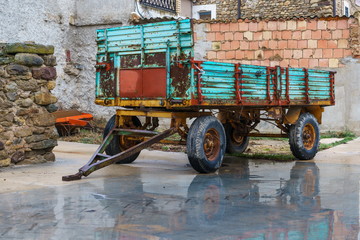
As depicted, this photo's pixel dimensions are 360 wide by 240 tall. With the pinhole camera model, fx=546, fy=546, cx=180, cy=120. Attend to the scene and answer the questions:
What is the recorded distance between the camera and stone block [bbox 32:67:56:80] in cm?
908

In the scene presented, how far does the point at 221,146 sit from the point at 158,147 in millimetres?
3650

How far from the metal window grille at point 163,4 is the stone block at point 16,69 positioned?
7667 mm

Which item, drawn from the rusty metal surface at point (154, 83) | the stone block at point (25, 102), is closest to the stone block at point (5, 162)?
the stone block at point (25, 102)

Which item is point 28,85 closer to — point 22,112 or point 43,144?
point 22,112

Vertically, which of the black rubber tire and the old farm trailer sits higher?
the old farm trailer

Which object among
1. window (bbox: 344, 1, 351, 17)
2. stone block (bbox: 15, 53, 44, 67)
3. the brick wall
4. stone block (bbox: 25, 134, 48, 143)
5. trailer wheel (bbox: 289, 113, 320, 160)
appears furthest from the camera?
window (bbox: 344, 1, 351, 17)

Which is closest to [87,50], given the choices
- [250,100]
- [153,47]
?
[153,47]

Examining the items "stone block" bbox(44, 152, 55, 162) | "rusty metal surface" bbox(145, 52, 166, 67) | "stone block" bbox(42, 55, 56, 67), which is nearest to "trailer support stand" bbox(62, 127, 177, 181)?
"rusty metal surface" bbox(145, 52, 166, 67)

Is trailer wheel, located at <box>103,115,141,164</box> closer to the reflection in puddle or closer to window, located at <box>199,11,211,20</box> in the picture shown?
the reflection in puddle

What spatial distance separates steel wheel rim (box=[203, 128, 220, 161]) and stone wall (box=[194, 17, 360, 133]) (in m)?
6.91

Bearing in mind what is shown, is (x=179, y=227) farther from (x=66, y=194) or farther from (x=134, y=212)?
(x=66, y=194)

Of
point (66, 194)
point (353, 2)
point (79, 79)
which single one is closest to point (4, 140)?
point (66, 194)

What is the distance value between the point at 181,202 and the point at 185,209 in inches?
14.7

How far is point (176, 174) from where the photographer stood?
330 inches
